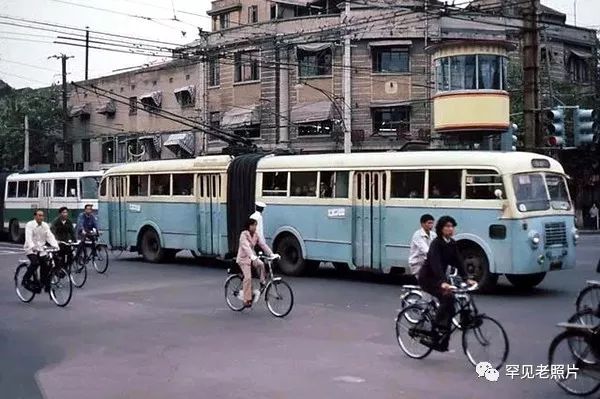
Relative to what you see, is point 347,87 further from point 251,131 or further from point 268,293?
point 268,293

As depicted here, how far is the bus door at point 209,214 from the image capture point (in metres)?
20.7

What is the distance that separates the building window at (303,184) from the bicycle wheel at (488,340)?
33.4 ft

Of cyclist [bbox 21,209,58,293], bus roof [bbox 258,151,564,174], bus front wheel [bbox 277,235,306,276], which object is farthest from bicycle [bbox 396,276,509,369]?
bus front wheel [bbox 277,235,306,276]

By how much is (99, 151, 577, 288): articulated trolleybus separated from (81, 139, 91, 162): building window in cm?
2852

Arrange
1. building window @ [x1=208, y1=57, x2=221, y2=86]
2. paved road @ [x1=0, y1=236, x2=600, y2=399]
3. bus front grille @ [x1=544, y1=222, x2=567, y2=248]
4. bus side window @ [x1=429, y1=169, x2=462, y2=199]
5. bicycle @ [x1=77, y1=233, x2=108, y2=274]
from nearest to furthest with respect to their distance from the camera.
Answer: paved road @ [x1=0, y1=236, x2=600, y2=399]
bus front grille @ [x1=544, y1=222, x2=567, y2=248]
bus side window @ [x1=429, y1=169, x2=462, y2=199]
bicycle @ [x1=77, y1=233, x2=108, y2=274]
building window @ [x1=208, y1=57, x2=221, y2=86]

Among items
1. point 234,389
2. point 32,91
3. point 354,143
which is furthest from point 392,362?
point 32,91

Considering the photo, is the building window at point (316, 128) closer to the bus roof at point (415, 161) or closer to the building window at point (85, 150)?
the building window at point (85, 150)

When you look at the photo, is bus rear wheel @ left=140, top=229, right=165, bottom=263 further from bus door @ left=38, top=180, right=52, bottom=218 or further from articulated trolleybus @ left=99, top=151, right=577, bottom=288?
bus door @ left=38, top=180, right=52, bottom=218

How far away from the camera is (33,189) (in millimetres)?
32000

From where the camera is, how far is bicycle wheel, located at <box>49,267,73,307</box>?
46.0 feet

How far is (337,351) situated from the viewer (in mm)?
9508

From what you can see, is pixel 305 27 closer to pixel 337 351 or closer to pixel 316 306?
pixel 316 306

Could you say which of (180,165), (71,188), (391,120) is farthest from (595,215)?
(180,165)

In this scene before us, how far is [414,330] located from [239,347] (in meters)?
2.26
